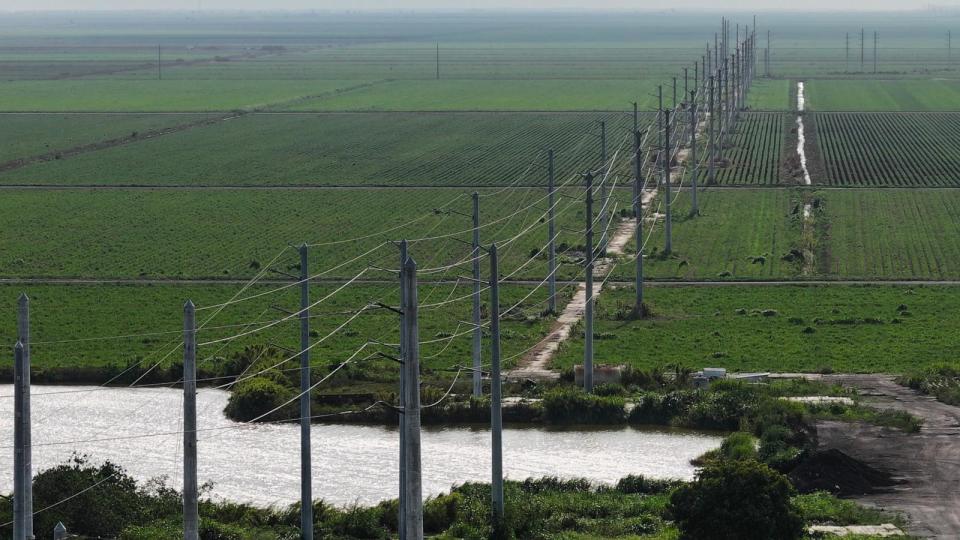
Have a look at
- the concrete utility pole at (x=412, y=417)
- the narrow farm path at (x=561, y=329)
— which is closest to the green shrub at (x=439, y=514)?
the concrete utility pole at (x=412, y=417)

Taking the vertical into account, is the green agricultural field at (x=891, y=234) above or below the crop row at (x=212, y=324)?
above

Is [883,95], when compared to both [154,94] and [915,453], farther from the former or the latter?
[915,453]

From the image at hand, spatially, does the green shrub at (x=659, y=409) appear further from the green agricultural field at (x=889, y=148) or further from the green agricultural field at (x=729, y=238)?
the green agricultural field at (x=889, y=148)

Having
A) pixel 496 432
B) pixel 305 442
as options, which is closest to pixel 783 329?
pixel 496 432

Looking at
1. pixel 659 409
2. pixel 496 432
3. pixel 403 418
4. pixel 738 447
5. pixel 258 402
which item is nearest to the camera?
pixel 403 418

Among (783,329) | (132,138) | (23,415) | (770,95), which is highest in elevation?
(770,95)

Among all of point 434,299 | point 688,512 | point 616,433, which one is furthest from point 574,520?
point 434,299
